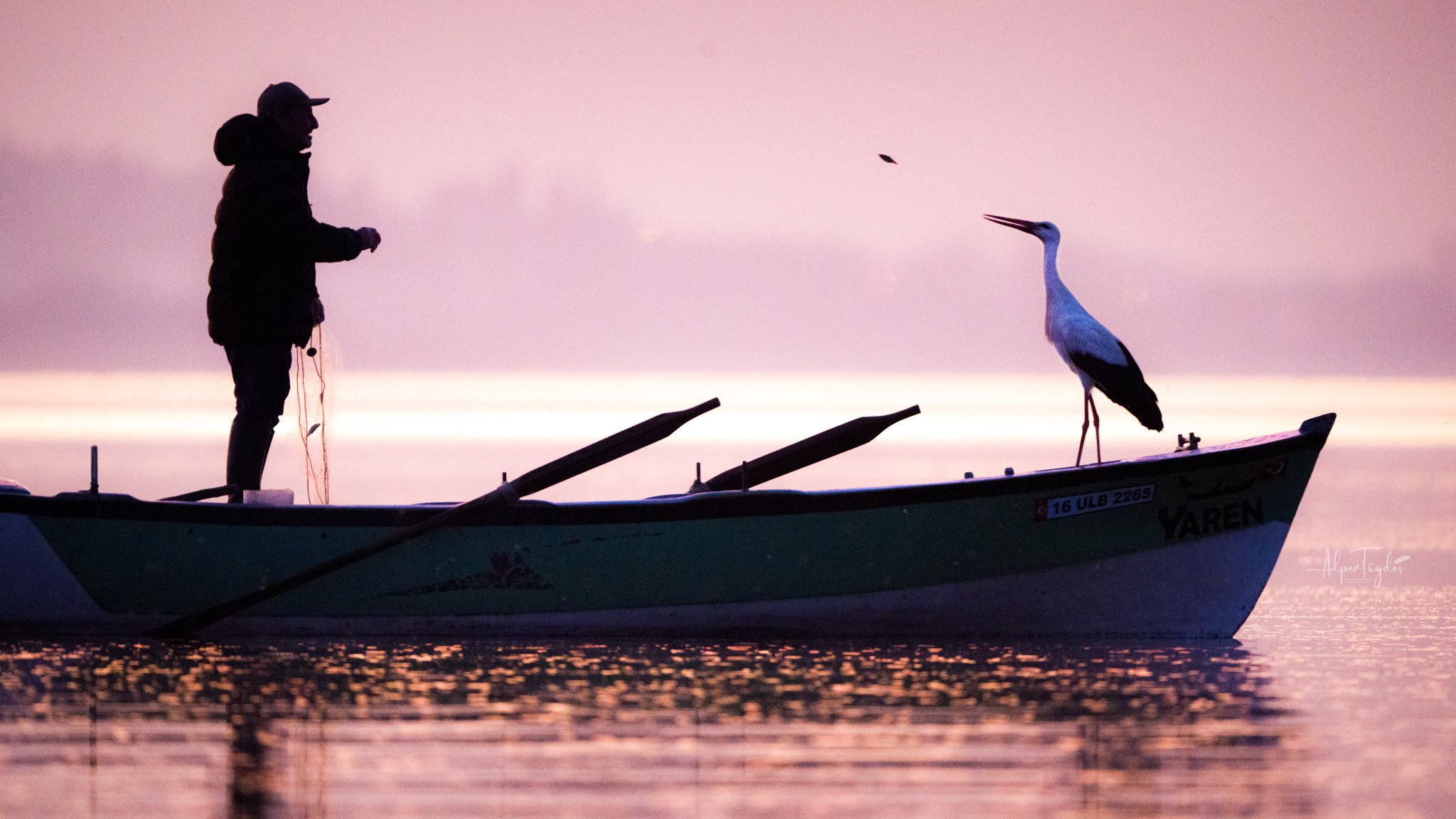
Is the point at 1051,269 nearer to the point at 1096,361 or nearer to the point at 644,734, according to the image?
the point at 1096,361

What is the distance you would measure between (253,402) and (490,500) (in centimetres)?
133

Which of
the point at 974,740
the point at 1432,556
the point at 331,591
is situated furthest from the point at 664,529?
the point at 1432,556

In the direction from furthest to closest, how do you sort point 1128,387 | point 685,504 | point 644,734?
point 1128,387 < point 685,504 < point 644,734

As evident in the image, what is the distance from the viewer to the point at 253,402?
9.98 metres

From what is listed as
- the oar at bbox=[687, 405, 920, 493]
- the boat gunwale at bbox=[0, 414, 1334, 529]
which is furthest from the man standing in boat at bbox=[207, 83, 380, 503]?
the oar at bbox=[687, 405, 920, 493]

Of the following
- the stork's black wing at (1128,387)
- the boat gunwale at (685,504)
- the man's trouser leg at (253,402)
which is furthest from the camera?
the stork's black wing at (1128,387)

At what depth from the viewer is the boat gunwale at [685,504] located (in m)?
9.67

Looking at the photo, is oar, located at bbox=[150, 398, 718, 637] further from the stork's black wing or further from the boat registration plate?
the stork's black wing

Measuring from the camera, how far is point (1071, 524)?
9797 mm

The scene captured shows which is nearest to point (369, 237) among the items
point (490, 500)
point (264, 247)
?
point (264, 247)

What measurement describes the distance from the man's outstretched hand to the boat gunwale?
1324mm

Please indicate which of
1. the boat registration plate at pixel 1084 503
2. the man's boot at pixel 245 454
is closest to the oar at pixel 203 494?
the man's boot at pixel 245 454

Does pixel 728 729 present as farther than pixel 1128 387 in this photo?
No

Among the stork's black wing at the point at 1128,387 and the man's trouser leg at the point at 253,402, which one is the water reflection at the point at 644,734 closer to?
the man's trouser leg at the point at 253,402
